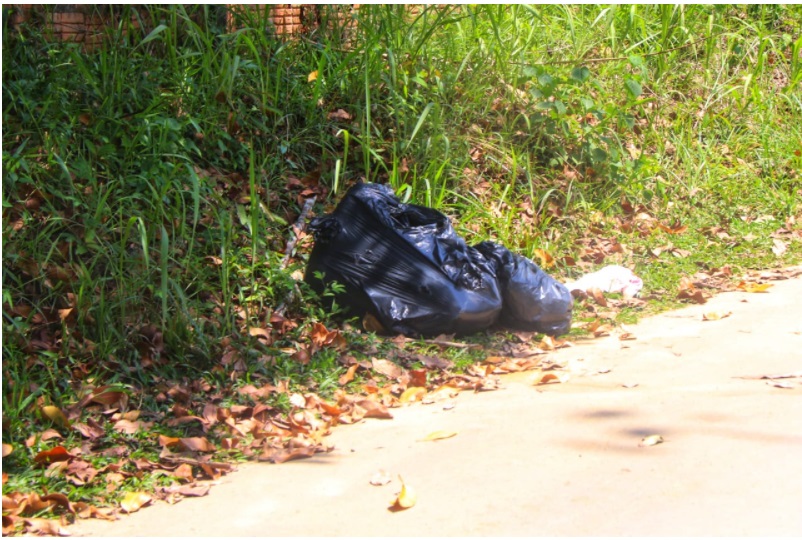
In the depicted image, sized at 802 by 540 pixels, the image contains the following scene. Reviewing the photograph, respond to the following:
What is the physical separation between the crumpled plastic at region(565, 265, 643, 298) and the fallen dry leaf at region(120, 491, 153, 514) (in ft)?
9.82

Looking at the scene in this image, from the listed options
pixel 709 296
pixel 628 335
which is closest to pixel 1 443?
pixel 628 335

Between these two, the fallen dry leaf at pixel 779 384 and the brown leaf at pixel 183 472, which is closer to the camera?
the brown leaf at pixel 183 472

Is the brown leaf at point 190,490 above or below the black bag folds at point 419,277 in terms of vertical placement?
below

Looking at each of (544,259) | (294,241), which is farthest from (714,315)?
(294,241)

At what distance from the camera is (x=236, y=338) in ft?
13.9

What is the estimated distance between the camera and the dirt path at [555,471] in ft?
8.65

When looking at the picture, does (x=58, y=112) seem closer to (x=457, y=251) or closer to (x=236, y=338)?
(x=236, y=338)

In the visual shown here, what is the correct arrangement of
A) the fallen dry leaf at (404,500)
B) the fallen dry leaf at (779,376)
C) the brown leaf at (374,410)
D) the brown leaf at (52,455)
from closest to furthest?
1. the fallen dry leaf at (404,500)
2. the brown leaf at (52,455)
3. the brown leaf at (374,410)
4. the fallen dry leaf at (779,376)

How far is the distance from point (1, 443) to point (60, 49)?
269cm

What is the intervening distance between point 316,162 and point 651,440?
3081 mm

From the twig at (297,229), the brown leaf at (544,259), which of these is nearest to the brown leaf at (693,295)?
the brown leaf at (544,259)

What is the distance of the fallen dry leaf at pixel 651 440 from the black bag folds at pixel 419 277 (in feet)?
5.12

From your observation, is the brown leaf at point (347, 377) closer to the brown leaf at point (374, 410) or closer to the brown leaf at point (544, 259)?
the brown leaf at point (374, 410)

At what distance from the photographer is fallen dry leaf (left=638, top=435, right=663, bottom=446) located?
3.13m
